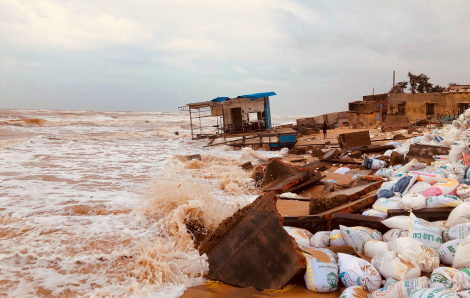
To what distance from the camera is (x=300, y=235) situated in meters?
3.24

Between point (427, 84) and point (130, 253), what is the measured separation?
45804 millimetres

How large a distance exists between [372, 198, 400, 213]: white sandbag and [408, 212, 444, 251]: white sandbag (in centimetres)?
66

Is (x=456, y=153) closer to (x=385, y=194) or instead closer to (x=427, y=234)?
(x=385, y=194)

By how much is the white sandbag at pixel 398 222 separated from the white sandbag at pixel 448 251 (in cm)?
46

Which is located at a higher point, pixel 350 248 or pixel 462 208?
pixel 462 208

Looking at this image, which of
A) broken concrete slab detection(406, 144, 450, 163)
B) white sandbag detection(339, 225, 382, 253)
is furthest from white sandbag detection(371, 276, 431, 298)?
broken concrete slab detection(406, 144, 450, 163)

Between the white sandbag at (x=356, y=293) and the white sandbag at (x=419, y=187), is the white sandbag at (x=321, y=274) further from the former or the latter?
the white sandbag at (x=419, y=187)

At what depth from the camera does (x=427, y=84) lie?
39.2 meters

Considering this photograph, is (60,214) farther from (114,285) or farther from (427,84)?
(427,84)

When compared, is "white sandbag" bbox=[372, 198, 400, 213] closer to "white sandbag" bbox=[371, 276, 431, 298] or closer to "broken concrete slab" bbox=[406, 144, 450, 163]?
"white sandbag" bbox=[371, 276, 431, 298]

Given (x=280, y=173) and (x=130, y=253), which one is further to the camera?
(x=280, y=173)

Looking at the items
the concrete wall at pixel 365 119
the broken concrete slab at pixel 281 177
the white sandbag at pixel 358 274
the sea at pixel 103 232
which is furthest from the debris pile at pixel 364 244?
the concrete wall at pixel 365 119

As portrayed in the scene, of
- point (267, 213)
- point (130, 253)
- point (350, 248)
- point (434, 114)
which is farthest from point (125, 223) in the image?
point (434, 114)

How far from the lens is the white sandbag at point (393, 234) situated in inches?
114
